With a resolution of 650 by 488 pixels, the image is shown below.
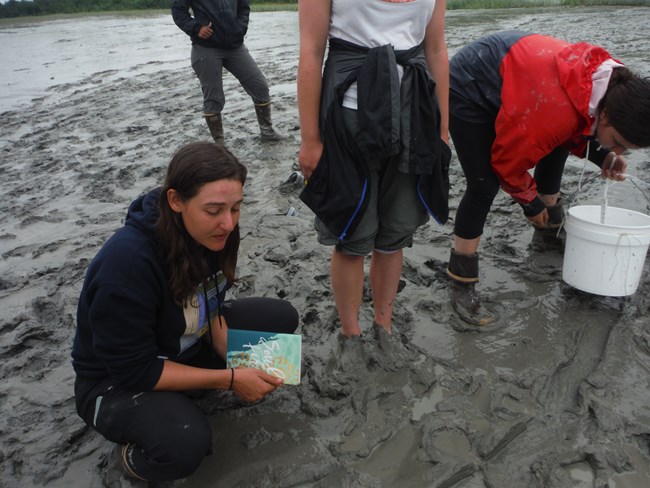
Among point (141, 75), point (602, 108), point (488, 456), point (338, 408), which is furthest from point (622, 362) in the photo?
point (141, 75)

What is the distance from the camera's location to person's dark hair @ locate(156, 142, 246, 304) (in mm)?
1646

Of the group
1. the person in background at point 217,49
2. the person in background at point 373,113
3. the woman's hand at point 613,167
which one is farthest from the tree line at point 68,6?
the person in background at point 373,113

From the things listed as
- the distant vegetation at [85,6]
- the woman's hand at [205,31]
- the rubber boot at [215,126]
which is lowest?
the rubber boot at [215,126]

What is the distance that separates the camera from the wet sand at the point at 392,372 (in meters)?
1.89

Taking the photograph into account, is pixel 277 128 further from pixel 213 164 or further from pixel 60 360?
pixel 213 164

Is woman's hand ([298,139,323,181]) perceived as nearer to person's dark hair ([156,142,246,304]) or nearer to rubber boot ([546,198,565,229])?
person's dark hair ([156,142,246,304])

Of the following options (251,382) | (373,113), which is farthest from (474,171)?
(251,382)

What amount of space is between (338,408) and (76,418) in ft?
3.60

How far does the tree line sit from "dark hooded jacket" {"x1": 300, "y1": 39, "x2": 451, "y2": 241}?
38.3m

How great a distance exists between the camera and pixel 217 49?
4.96m

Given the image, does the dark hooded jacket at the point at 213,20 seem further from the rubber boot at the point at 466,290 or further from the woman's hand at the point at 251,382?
the woman's hand at the point at 251,382

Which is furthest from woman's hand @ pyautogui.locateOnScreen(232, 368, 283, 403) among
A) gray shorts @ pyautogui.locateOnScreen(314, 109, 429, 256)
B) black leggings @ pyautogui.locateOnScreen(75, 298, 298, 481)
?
gray shorts @ pyautogui.locateOnScreen(314, 109, 429, 256)

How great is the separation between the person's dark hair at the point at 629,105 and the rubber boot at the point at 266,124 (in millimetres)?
3800

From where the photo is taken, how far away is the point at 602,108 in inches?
82.4
